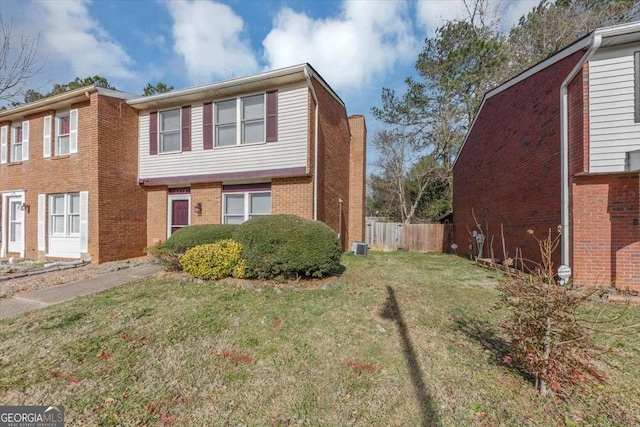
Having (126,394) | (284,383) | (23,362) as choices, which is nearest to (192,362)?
(126,394)

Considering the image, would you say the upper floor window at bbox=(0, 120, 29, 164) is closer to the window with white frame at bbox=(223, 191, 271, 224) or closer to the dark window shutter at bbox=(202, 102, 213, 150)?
the dark window shutter at bbox=(202, 102, 213, 150)

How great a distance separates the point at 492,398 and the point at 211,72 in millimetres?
17487

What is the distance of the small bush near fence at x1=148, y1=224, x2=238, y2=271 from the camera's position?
7.17 metres

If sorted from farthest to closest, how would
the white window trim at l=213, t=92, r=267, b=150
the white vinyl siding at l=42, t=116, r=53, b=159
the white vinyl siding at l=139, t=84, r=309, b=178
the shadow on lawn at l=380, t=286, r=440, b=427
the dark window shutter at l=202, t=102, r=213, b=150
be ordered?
the white vinyl siding at l=42, t=116, r=53, b=159
the dark window shutter at l=202, t=102, r=213, b=150
the white window trim at l=213, t=92, r=267, b=150
the white vinyl siding at l=139, t=84, r=309, b=178
the shadow on lawn at l=380, t=286, r=440, b=427

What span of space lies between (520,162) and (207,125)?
10.6 metres

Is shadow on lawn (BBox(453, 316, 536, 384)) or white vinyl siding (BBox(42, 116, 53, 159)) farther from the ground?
white vinyl siding (BBox(42, 116, 53, 159))

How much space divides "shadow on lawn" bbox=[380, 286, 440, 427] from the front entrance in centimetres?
840

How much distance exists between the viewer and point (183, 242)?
7.16 m

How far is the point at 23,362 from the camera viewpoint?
3322 mm

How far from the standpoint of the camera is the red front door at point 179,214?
1039 centimetres

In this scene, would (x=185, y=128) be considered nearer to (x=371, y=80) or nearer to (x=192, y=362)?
(x=192, y=362)

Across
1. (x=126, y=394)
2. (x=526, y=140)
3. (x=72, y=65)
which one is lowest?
(x=126, y=394)

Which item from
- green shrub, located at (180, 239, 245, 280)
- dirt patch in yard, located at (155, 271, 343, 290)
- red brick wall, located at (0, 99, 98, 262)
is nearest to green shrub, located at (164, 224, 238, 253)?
green shrub, located at (180, 239, 245, 280)

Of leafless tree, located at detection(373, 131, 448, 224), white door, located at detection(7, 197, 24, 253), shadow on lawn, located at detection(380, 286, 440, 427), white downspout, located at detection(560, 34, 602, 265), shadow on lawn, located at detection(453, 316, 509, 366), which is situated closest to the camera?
shadow on lawn, located at detection(380, 286, 440, 427)
